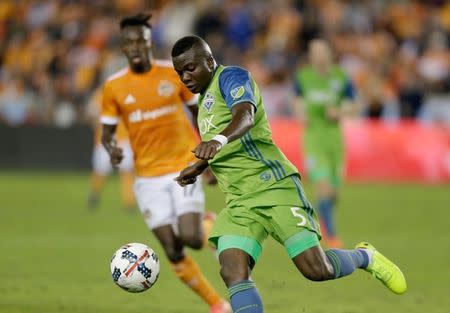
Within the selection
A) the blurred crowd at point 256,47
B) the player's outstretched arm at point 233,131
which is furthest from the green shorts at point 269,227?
the blurred crowd at point 256,47

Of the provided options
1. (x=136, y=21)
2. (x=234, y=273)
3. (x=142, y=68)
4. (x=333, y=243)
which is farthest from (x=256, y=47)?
(x=234, y=273)

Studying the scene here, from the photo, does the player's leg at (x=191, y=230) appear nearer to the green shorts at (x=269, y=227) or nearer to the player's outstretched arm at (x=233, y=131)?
the green shorts at (x=269, y=227)

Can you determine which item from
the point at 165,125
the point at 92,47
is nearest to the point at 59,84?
the point at 92,47

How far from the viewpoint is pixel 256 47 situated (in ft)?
79.3

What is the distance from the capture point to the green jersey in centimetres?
706

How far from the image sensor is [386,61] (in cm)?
2303

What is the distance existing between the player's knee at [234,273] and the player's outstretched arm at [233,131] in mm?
884

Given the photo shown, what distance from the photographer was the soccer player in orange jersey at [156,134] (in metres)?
8.99

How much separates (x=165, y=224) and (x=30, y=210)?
878 centimetres

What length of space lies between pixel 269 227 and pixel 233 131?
0.85 m

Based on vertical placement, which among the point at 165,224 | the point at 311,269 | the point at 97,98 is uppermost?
the point at 311,269

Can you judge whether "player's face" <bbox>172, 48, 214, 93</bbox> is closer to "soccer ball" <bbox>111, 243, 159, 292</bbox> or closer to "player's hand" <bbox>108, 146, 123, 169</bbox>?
"soccer ball" <bbox>111, 243, 159, 292</bbox>

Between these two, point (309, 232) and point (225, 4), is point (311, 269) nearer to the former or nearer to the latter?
point (309, 232)

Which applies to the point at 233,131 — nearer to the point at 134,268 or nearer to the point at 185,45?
the point at 185,45
